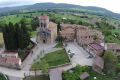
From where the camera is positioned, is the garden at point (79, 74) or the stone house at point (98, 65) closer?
the garden at point (79, 74)

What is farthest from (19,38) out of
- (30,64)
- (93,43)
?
(93,43)

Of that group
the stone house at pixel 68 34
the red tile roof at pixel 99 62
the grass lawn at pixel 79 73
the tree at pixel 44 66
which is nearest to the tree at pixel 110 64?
the red tile roof at pixel 99 62

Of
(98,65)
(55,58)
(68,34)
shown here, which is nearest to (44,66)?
(55,58)

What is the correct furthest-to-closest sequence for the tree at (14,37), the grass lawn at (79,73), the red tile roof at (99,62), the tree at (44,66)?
1. the tree at (14,37)
2. the red tile roof at (99,62)
3. the tree at (44,66)
4. the grass lawn at (79,73)

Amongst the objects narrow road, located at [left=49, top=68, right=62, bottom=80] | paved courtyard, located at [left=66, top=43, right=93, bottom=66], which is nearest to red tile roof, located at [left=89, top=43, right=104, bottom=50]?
paved courtyard, located at [left=66, top=43, right=93, bottom=66]

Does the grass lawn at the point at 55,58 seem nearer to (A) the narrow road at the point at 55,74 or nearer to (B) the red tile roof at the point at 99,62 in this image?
(A) the narrow road at the point at 55,74

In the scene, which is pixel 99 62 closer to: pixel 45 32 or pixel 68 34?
pixel 68 34

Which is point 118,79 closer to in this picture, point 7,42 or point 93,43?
point 93,43
